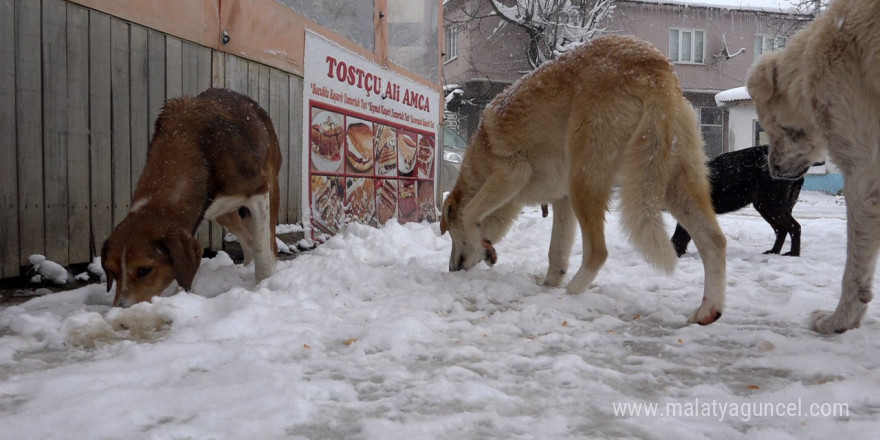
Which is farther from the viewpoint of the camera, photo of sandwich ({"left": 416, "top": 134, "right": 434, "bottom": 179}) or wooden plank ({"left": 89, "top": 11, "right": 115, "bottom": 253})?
photo of sandwich ({"left": 416, "top": 134, "right": 434, "bottom": 179})

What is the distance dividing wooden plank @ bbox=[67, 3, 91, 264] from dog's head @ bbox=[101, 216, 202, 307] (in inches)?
45.6

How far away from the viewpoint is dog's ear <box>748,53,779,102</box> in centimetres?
339

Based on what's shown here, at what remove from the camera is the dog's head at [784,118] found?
3291mm

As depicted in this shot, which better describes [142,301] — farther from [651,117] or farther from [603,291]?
[651,117]

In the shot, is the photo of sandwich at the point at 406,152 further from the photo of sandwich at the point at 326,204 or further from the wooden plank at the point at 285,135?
the wooden plank at the point at 285,135

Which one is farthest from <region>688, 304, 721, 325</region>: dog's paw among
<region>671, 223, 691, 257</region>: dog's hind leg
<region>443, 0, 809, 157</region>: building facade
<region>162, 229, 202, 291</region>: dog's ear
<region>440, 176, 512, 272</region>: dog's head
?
<region>443, 0, 809, 157</region>: building facade

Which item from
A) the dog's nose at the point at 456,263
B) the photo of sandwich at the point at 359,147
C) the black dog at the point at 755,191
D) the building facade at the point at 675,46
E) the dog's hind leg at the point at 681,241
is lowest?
the dog's nose at the point at 456,263

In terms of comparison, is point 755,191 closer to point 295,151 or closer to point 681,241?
→ point 681,241

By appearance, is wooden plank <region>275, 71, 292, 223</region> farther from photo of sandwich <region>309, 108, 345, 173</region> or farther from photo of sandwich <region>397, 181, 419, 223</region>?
photo of sandwich <region>397, 181, 419, 223</region>

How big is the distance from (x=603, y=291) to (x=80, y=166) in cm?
387

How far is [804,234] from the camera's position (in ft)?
28.7

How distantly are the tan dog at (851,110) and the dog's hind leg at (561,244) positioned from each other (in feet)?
6.18

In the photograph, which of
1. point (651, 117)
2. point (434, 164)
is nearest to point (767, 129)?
point (651, 117)

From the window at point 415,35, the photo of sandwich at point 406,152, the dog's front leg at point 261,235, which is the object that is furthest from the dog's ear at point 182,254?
the window at point 415,35
